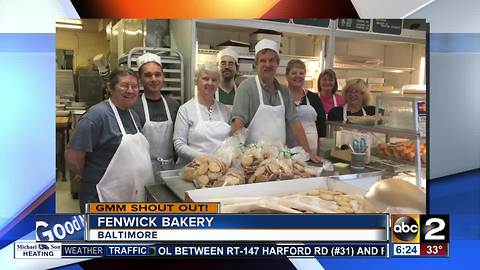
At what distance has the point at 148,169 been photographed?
1.60 m

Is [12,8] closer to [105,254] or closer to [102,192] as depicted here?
[102,192]

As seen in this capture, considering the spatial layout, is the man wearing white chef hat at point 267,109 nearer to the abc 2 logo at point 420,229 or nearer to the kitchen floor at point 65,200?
the abc 2 logo at point 420,229

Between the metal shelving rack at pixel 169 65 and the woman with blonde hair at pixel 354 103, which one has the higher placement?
the metal shelving rack at pixel 169 65

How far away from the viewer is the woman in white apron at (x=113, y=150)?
1.56 metres

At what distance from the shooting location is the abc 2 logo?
5.41 feet

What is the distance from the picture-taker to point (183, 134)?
63.2 inches

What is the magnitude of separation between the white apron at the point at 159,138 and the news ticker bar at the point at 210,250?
0.37 meters

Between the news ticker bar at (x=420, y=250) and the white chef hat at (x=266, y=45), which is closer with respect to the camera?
the white chef hat at (x=266, y=45)

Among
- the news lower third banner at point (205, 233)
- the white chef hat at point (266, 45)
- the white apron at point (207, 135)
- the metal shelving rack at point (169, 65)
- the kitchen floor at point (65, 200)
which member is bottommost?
the news lower third banner at point (205, 233)

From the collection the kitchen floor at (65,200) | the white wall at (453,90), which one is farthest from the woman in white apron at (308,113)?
the kitchen floor at (65,200)

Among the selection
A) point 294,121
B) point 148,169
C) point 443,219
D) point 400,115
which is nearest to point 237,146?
point 294,121

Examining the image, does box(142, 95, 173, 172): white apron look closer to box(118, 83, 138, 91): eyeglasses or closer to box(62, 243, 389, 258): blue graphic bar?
box(118, 83, 138, 91): eyeglasses

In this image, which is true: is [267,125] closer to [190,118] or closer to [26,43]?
[190,118]

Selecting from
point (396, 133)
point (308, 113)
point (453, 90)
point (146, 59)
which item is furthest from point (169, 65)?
point (453, 90)
